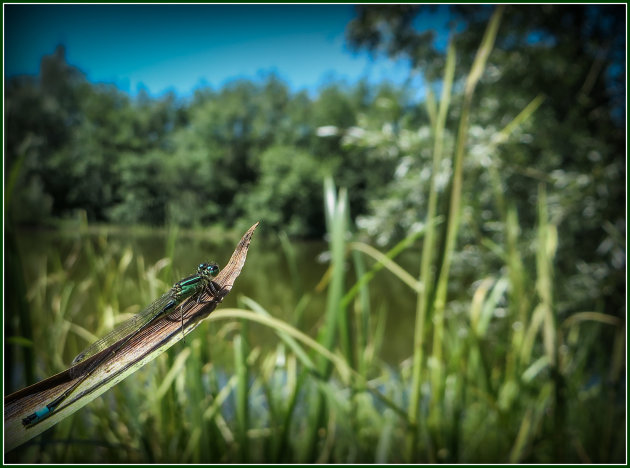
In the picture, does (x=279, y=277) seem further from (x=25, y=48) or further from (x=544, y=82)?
(x=544, y=82)

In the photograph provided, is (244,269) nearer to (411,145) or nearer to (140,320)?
(140,320)

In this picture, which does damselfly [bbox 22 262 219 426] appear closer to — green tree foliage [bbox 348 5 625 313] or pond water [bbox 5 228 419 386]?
pond water [bbox 5 228 419 386]

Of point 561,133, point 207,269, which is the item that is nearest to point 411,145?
point 561,133

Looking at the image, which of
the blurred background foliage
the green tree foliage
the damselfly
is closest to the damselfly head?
the damselfly

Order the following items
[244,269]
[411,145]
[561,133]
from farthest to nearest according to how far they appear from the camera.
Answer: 1. [561,133]
2. [411,145]
3. [244,269]

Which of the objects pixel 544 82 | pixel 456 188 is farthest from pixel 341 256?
pixel 544 82

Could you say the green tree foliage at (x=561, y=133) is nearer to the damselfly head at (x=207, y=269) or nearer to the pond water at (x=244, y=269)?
the pond water at (x=244, y=269)

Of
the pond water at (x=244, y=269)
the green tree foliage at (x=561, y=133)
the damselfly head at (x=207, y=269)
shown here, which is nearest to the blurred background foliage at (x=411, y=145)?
the green tree foliage at (x=561, y=133)
